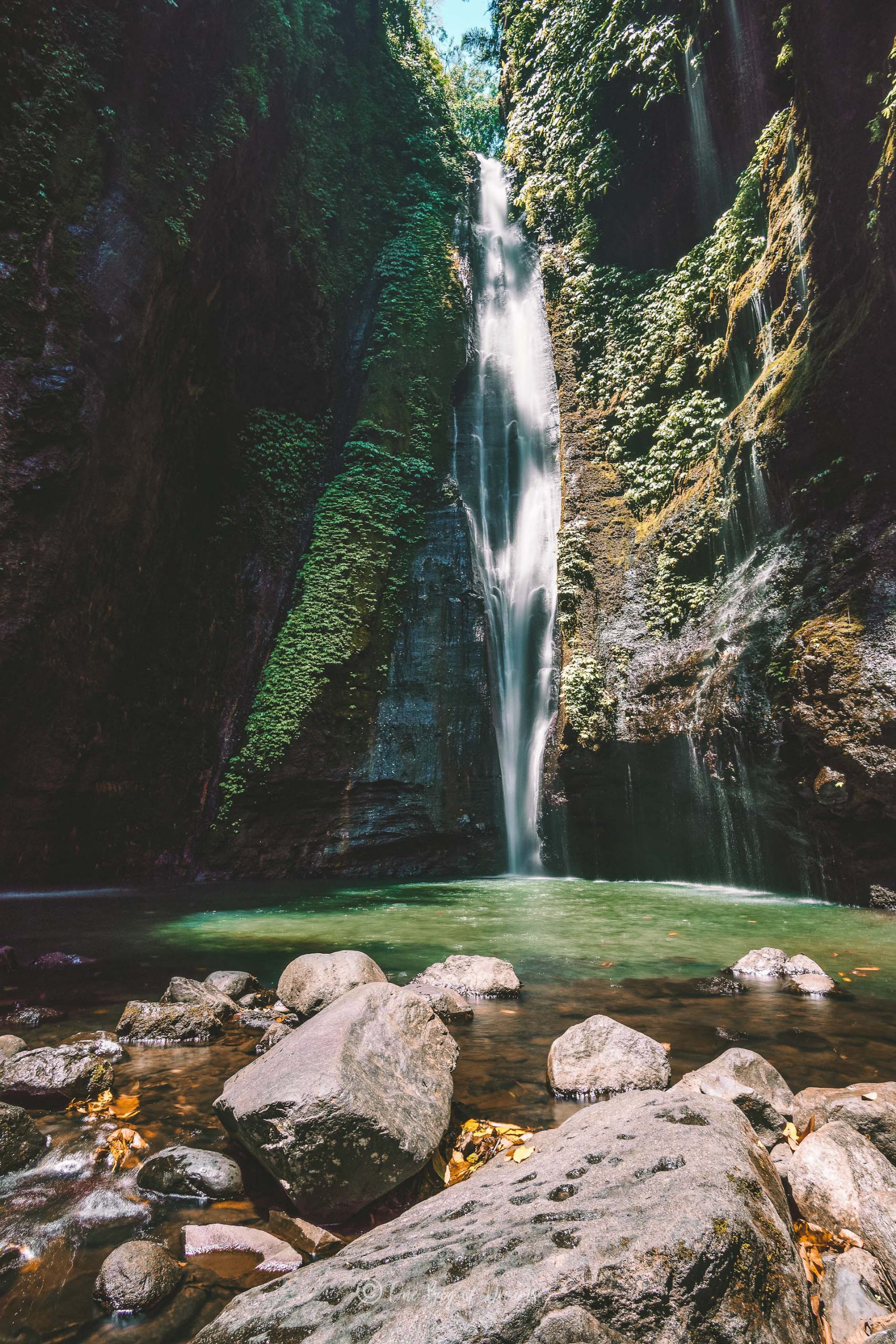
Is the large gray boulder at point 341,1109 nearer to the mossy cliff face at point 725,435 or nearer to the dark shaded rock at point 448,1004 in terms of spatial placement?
the dark shaded rock at point 448,1004

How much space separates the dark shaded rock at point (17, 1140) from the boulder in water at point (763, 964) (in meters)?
4.54

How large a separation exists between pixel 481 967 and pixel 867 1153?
297 cm

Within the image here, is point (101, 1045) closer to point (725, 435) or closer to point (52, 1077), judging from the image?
point (52, 1077)

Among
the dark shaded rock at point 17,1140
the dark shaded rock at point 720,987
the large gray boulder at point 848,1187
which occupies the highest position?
the dark shaded rock at point 720,987

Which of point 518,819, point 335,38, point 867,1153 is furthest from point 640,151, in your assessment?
point 867,1153

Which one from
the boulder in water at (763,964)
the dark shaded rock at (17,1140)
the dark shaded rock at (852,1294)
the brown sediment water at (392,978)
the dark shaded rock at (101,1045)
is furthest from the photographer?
the boulder in water at (763,964)

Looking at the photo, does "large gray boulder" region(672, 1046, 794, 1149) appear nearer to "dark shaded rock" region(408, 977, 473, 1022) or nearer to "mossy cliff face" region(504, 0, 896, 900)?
"dark shaded rock" region(408, 977, 473, 1022)

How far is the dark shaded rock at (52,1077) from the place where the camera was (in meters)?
3.01

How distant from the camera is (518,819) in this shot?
12852 millimetres

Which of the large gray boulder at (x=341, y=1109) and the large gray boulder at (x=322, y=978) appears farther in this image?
the large gray boulder at (x=322, y=978)

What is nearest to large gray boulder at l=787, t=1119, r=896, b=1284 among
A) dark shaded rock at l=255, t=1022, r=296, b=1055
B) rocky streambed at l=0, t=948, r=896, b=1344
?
rocky streambed at l=0, t=948, r=896, b=1344

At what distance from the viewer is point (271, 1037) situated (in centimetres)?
375

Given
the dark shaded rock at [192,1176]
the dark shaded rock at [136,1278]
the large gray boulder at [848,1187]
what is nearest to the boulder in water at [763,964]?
the large gray boulder at [848,1187]

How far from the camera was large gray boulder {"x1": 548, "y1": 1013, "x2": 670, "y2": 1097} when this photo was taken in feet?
10.0
